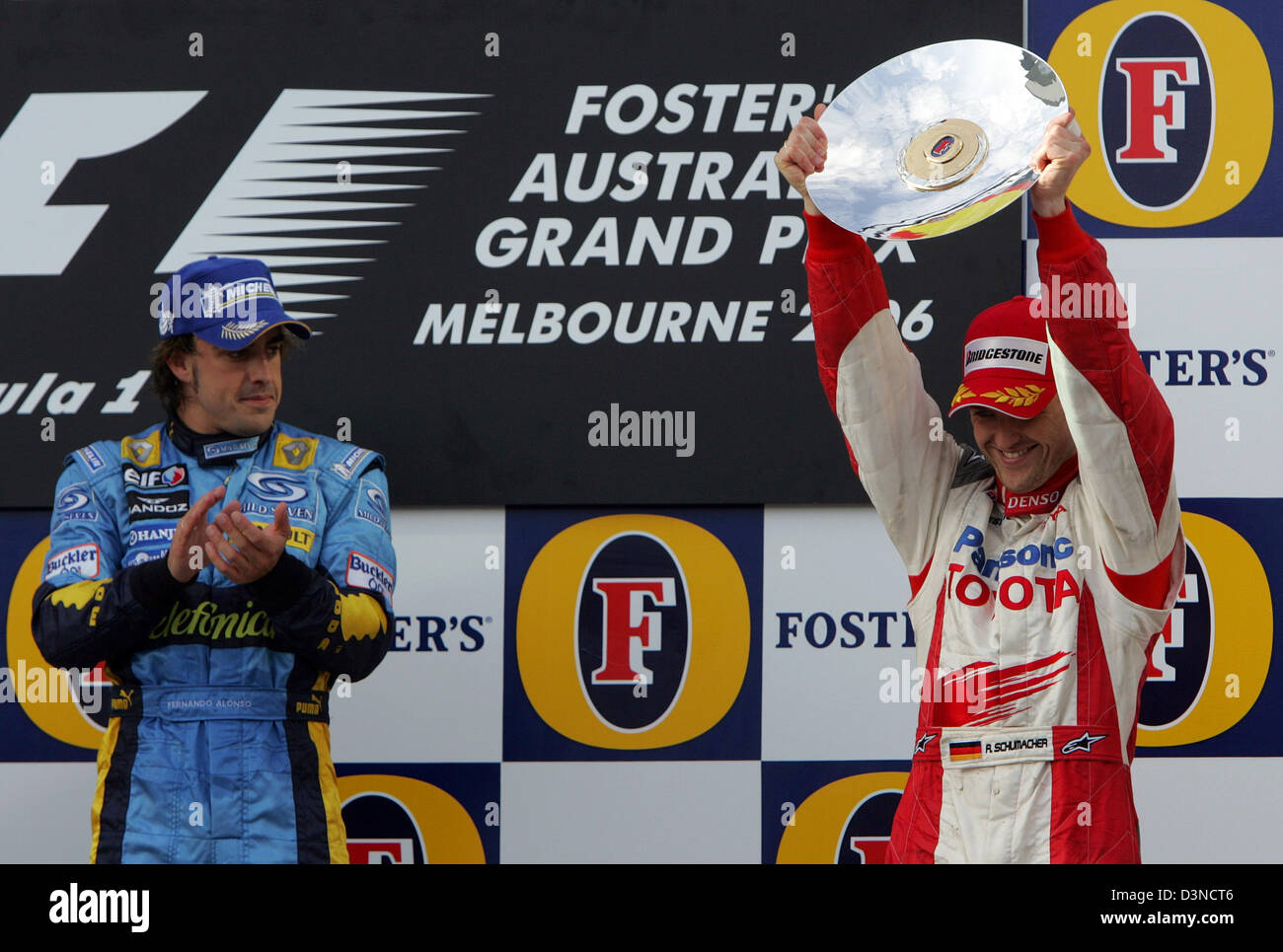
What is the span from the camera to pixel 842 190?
6.58 ft

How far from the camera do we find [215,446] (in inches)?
95.6

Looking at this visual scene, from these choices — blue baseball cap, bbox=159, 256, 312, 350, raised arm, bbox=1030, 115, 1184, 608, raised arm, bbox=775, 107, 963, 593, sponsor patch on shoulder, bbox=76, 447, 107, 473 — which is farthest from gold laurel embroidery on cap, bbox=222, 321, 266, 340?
raised arm, bbox=1030, 115, 1184, 608

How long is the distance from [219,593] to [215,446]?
0.27 m

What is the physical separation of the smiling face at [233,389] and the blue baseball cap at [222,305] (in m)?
0.03

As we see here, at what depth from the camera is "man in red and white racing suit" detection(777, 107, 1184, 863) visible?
6.34 feet

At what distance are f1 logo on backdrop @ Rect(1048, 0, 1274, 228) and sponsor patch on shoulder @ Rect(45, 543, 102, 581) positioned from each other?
1.85m

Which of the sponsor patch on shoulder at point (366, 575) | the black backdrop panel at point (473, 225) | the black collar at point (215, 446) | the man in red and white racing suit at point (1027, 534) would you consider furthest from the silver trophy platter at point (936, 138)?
the black collar at point (215, 446)

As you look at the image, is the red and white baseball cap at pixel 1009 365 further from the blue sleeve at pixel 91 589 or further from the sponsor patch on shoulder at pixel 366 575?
the blue sleeve at pixel 91 589

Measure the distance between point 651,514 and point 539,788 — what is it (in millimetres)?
545

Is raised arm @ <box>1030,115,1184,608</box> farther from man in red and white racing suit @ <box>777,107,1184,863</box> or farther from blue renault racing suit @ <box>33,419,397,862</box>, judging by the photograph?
blue renault racing suit @ <box>33,419,397,862</box>

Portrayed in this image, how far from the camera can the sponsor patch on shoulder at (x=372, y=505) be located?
2.42 meters

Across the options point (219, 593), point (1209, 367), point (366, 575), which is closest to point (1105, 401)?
point (1209, 367)

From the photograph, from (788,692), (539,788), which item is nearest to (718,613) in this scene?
(788,692)

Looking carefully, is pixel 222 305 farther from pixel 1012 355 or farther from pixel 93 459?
pixel 1012 355
